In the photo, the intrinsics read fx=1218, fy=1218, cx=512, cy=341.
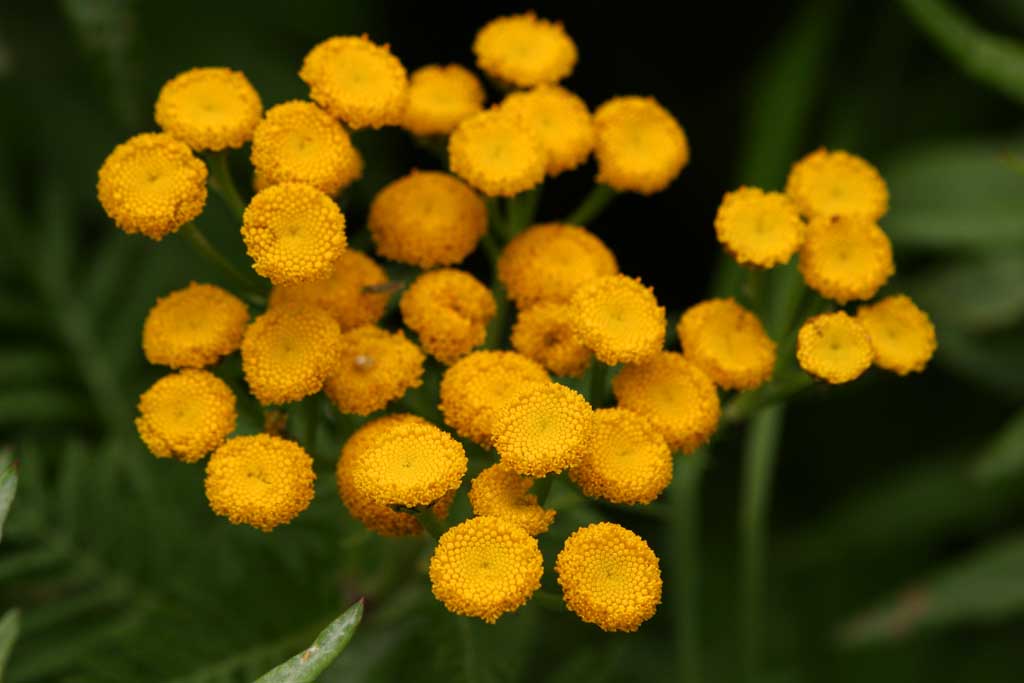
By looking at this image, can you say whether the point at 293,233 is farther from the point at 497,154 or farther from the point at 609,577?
the point at 609,577

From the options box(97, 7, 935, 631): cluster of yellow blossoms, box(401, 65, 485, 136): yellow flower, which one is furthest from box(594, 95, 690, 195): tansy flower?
box(401, 65, 485, 136): yellow flower

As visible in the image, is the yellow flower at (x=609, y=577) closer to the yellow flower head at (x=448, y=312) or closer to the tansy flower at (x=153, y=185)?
the yellow flower head at (x=448, y=312)

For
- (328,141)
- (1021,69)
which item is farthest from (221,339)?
(1021,69)

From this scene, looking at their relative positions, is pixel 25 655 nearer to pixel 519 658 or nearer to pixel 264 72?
pixel 519 658

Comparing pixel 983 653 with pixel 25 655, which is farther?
pixel 983 653

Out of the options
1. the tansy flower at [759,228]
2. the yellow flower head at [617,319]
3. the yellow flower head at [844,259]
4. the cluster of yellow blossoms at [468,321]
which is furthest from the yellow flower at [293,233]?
the yellow flower head at [844,259]

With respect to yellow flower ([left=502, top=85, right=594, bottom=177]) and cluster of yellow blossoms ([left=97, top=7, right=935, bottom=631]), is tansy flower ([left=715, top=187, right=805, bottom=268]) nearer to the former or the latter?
cluster of yellow blossoms ([left=97, top=7, right=935, bottom=631])

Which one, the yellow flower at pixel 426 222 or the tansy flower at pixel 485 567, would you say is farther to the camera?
the yellow flower at pixel 426 222
